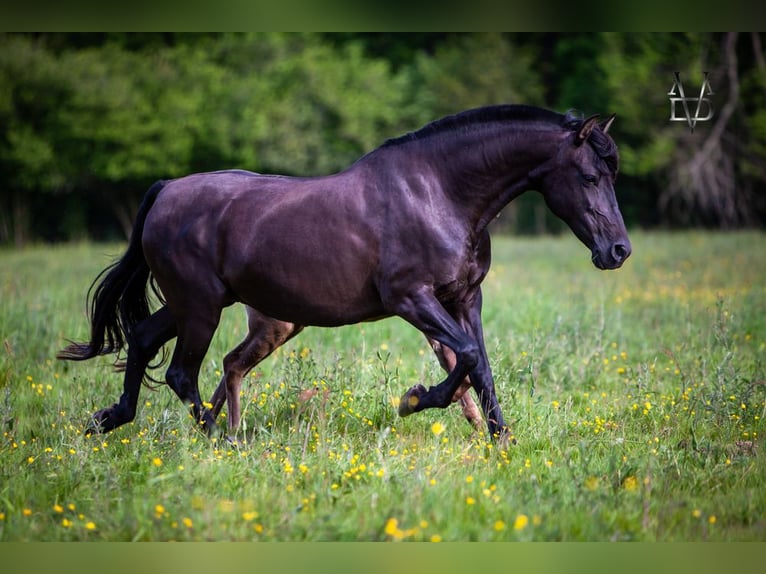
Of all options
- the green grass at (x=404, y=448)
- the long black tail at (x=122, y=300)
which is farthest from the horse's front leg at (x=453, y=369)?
the long black tail at (x=122, y=300)

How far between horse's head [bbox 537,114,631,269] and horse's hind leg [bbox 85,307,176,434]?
275 cm

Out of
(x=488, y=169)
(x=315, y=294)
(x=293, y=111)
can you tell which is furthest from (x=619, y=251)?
(x=293, y=111)

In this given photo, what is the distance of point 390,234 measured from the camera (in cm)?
546

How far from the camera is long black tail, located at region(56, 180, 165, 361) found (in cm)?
626

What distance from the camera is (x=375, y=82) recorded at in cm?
2736

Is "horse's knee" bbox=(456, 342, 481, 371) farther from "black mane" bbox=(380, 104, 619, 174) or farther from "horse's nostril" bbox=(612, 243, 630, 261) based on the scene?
"black mane" bbox=(380, 104, 619, 174)

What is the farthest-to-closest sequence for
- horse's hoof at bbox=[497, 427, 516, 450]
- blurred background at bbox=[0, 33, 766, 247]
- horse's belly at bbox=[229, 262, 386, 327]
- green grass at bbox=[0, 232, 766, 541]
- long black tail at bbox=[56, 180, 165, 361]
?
blurred background at bbox=[0, 33, 766, 247]
long black tail at bbox=[56, 180, 165, 361]
horse's belly at bbox=[229, 262, 386, 327]
horse's hoof at bbox=[497, 427, 516, 450]
green grass at bbox=[0, 232, 766, 541]

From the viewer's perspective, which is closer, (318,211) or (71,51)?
(318,211)

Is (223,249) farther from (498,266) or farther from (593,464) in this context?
(498,266)

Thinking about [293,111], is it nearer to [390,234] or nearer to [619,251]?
[390,234]

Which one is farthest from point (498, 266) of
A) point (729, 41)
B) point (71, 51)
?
point (71, 51)

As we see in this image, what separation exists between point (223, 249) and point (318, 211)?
2.29 feet

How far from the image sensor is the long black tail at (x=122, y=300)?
6262 millimetres

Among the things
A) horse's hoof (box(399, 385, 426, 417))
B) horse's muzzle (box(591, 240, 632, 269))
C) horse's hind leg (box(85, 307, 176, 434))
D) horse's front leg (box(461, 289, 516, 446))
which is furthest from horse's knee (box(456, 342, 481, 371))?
horse's hind leg (box(85, 307, 176, 434))
